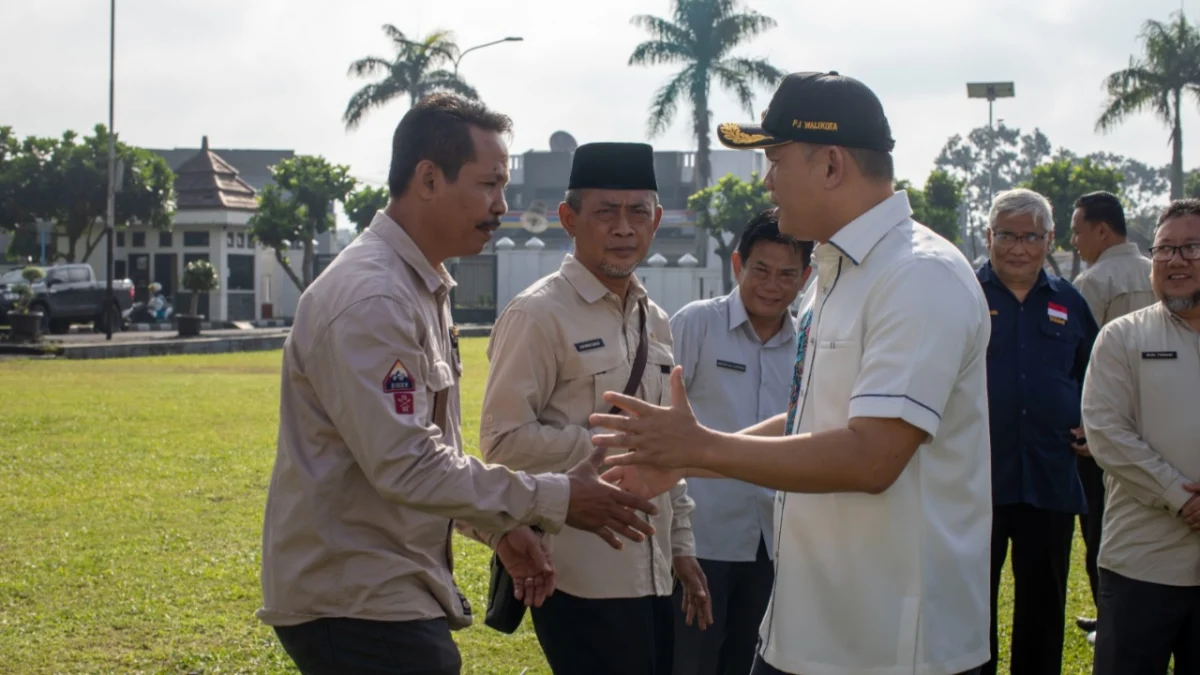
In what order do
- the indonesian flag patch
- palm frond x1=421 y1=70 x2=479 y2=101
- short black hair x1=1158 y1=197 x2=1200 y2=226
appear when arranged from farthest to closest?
palm frond x1=421 y1=70 x2=479 y2=101, the indonesian flag patch, short black hair x1=1158 y1=197 x2=1200 y2=226

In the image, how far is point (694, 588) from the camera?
448cm

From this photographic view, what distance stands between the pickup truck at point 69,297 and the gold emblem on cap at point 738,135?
36.4m

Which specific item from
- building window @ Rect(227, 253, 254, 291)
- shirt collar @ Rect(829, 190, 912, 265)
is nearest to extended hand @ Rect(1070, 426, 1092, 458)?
shirt collar @ Rect(829, 190, 912, 265)

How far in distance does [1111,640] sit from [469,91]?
44757 millimetres

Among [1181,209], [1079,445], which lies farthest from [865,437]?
[1079,445]

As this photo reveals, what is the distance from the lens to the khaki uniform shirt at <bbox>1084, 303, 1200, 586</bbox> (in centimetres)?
464

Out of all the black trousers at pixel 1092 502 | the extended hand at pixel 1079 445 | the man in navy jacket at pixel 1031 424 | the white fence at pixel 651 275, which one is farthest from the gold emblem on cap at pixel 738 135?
the white fence at pixel 651 275

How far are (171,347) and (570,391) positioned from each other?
29.6 meters

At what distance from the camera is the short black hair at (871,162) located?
116 inches

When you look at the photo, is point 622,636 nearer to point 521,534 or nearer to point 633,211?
point 521,534

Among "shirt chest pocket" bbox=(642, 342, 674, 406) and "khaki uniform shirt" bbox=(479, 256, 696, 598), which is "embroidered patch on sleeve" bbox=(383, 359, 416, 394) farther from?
"shirt chest pocket" bbox=(642, 342, 674, 406)

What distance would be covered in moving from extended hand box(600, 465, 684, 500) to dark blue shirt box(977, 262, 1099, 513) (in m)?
2.84

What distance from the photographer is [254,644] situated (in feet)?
20.9

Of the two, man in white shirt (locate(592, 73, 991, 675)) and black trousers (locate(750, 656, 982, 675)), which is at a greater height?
man in white shirt (locate(592, 73, 991, 675))
